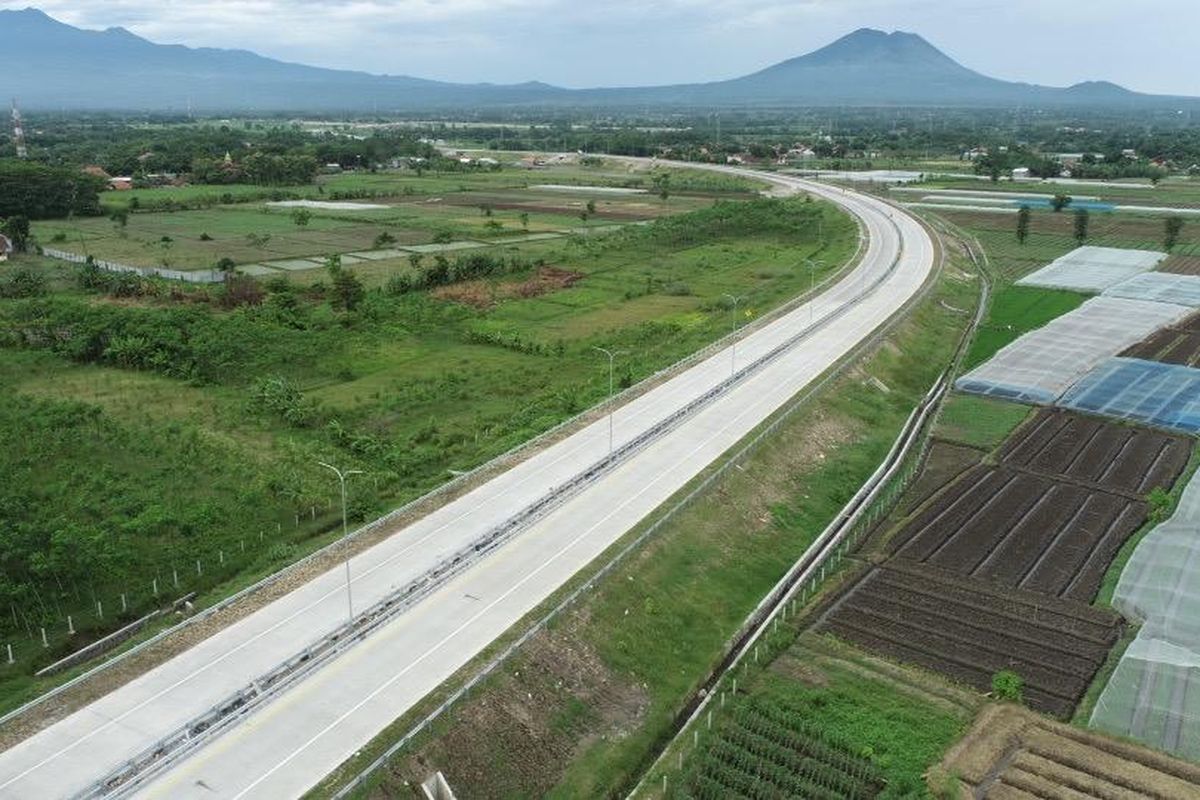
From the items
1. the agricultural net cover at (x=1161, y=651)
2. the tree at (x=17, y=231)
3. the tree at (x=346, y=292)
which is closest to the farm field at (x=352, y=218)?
the tree at (x=17, y=231)

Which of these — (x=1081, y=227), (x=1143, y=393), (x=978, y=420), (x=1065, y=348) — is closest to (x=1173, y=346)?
(x=1065, y=348)

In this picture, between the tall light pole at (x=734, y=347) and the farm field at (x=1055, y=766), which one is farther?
the tall light pole at (x=734, y=347)

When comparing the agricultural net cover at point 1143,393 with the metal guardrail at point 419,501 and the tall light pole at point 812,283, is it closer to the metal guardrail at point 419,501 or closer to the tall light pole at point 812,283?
the tall light pole at point 812,283

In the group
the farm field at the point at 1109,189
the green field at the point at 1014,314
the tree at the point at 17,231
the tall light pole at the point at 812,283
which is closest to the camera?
the green field at the point at 1014,314

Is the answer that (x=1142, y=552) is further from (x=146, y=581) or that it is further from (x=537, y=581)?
(x=146, y=581)

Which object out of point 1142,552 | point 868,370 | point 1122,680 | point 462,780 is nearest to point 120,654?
point 462,780

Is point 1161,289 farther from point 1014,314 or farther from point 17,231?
point 17,231
